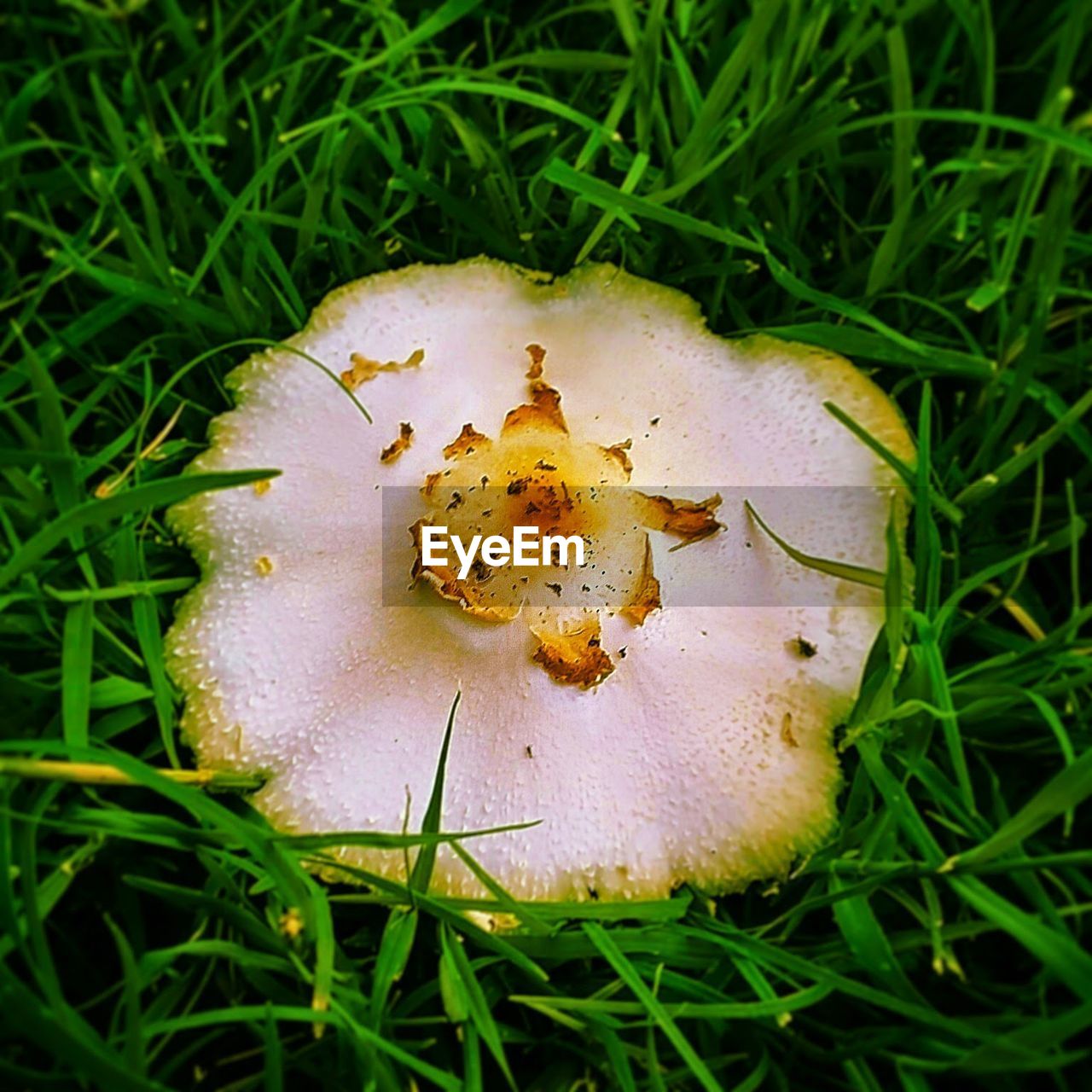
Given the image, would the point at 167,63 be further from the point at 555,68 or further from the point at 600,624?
the point at 600,624

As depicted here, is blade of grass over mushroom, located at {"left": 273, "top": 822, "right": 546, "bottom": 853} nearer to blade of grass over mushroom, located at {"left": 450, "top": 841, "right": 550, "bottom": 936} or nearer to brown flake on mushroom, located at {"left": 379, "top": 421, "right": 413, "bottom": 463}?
blade of grass over mushroom, located at {"left": 450, "top": 841, "right": 550, "bottom": 936}

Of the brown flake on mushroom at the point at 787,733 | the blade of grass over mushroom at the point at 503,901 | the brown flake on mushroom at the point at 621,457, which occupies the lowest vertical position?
the blade of grass over mushroom at the point at 503,901

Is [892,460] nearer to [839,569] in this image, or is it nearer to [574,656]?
[839,569]

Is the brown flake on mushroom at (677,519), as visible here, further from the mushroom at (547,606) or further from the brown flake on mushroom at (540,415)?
the brown flake on mushroom at (540,415)

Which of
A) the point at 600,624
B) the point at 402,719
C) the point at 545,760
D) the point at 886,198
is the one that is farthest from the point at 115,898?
the point at 886,198

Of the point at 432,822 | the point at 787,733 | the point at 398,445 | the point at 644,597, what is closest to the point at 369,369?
the point at 398,445

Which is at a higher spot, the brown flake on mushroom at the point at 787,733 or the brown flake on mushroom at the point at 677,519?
the brown flake on mushroom at the point at 677,519

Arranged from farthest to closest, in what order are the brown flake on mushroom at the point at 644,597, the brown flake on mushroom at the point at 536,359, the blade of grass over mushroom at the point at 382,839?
1. the brown flake on mushroom at the point at 536,359
2. the brown flake on mushroom at the point at 644,597
3. the blade of grass over mushroom at the point at 382,839

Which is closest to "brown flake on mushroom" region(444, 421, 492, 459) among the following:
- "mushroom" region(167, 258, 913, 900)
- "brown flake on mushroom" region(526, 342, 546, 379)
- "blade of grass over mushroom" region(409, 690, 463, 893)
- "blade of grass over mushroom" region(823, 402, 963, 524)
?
"mushroom" region(167, 258, 913, 900)

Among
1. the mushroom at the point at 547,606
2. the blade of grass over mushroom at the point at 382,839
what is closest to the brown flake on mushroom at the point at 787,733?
the mushroom at the point at 547,606
